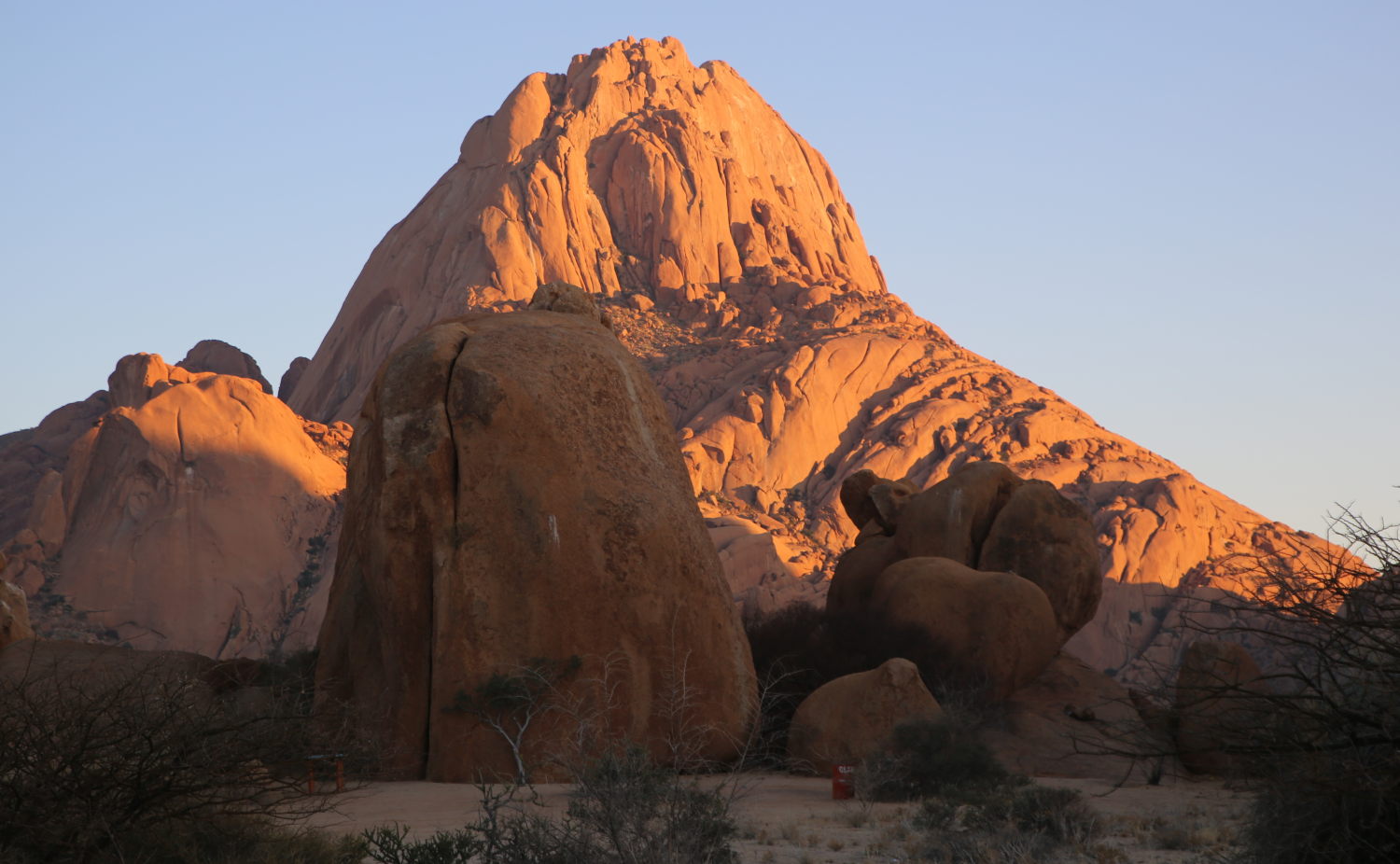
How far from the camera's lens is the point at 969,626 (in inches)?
904

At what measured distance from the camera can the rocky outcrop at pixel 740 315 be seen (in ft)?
214

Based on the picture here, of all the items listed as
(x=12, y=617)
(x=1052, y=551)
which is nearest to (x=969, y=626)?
(x=1052, y=551)

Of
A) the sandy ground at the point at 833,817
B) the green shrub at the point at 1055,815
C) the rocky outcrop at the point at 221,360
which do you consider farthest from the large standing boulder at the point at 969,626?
the rocky outcrop at the point at 221,360

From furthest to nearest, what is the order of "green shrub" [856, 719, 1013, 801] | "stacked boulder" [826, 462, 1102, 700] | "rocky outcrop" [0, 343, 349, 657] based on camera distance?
"rocky outcrop" [0, 343, 349, 657], "stacked boulder" [826, 462, 1102, 700], "green shrub" [856, 719, 1013, 801]

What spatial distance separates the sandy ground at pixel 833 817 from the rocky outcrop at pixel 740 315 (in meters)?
33.8

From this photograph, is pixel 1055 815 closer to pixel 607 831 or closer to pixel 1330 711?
pixel 607 831

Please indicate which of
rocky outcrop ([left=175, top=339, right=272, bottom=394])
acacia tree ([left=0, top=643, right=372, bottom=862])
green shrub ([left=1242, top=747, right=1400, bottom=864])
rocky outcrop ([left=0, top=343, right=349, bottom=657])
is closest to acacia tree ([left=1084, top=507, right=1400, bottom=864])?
green shrub ([left=1242, top=747, right=1400, bottom=864])

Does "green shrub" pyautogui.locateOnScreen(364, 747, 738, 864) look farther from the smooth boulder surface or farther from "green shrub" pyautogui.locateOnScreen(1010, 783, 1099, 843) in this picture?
the smooth boulder surface

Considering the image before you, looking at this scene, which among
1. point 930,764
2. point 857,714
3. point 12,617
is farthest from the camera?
point 12,617

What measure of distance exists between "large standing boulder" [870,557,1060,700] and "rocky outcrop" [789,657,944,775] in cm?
365

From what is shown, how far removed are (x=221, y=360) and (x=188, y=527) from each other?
2796 cm

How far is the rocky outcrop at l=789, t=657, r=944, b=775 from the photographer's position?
736 inches

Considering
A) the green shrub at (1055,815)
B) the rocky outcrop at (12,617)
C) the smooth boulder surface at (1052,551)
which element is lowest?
the green shrub at (1055,815)

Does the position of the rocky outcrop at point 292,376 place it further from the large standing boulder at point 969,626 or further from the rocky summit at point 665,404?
the large standing boulder at point 969,626
